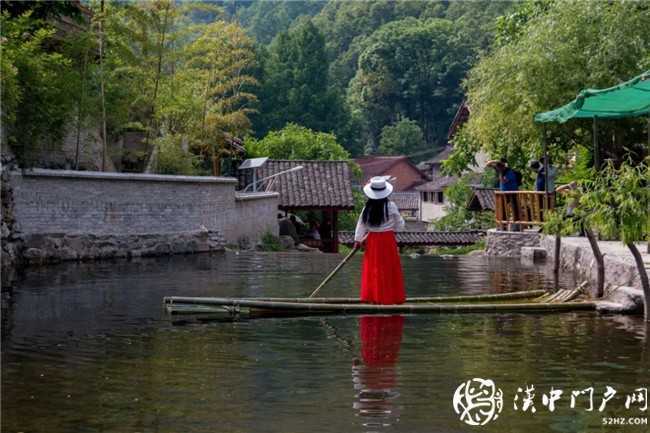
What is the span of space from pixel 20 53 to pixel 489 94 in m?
10.7

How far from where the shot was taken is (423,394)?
27.3 feet

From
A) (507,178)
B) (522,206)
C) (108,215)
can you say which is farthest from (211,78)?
(522,206)

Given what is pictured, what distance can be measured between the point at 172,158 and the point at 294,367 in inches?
950

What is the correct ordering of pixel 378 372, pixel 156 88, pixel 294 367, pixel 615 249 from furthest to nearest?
pixel 156 88 → pixel 615 249 → pixel 294 367 → pixel 378 372

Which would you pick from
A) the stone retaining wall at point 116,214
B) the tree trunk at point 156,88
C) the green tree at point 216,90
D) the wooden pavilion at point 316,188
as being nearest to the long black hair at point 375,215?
the stone retaining wall at point 116,214

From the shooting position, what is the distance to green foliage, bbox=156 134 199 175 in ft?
108

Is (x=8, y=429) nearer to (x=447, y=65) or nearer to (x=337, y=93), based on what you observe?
(x=337, y=93)

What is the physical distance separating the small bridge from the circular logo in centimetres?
3312

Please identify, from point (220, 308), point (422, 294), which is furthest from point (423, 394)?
point (422, 294)

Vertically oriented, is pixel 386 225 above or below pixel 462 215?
below

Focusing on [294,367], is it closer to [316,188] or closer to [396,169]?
[316,188]

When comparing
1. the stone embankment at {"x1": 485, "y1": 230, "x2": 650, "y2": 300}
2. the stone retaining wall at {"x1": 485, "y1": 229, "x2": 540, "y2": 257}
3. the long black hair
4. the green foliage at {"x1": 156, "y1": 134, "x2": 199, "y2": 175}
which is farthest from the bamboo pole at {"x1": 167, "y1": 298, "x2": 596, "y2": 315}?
the green foliage at {"x1": 156, "y1": 134, "x2": 199, "y2": 175}

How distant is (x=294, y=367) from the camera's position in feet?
31.3

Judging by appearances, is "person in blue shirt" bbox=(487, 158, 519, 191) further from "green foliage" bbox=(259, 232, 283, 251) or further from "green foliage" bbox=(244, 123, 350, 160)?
"green foliage" bbox=(244, 123, 350, 160)
